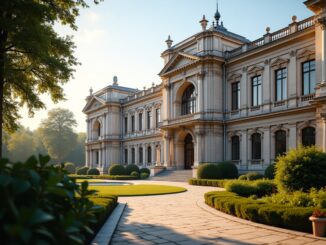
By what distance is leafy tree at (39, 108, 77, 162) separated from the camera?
232 ft

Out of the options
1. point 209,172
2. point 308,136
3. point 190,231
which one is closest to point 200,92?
point 209,172

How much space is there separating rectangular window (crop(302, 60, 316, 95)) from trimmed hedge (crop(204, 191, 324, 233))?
16.9m

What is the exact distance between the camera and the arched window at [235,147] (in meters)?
31.1

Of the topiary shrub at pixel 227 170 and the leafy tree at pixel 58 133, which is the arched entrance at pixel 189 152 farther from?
the leafy tree at pixel 58 133

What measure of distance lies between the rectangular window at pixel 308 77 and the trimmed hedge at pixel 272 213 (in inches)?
663


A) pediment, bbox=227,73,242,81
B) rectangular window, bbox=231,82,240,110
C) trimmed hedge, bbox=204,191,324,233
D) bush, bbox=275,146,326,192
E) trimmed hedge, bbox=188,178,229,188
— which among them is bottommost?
trimmed hedge, bbox=188,178,229,188

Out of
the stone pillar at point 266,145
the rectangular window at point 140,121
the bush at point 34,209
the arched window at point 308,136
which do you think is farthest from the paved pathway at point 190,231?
the rectangular window at point 140,121

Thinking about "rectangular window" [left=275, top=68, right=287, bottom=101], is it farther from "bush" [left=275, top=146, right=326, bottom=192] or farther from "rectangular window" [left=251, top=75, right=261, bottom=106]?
"bush" [left=275, top=146, right=326, bottom=192]

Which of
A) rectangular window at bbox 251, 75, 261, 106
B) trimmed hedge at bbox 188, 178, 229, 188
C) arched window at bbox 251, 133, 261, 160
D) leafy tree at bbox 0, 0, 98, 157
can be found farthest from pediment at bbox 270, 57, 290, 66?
leafy tree at bbox 0, 0, 98, 157

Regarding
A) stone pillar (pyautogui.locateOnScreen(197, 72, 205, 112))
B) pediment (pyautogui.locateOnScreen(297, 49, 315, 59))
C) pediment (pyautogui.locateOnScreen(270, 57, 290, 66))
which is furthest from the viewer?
stone pillar (pyautogui.locateOnScreen(197, 72, 205, 112))

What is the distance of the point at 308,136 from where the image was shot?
80.9 ft

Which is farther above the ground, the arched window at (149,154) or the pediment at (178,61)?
Answer: the pediment at (178,61)

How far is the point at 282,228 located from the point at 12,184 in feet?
26.1

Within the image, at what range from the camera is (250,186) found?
596 inches
